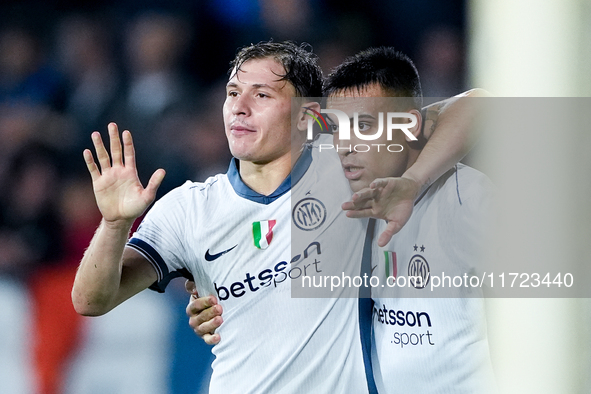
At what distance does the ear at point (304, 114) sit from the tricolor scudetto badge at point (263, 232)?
33 cm

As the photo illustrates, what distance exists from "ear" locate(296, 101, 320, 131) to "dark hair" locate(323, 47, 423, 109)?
88mm

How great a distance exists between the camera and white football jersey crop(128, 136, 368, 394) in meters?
1.63

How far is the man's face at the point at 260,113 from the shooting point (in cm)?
173

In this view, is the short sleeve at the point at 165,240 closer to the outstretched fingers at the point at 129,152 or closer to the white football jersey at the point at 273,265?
the white football jersey at the point at 273,265

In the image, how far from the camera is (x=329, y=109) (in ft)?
5.85

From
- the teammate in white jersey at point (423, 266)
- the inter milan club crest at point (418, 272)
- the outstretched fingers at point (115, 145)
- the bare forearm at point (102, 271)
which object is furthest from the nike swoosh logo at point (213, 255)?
the inter milan club crest at point (418, 272)

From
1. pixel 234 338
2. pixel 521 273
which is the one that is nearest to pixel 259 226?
pixel 234 338

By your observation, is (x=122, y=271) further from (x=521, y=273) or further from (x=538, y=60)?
(x=538, y=60)

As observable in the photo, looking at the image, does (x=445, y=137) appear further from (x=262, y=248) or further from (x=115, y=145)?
(x=115, y=145)

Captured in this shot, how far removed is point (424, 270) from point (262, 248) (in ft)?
1.59

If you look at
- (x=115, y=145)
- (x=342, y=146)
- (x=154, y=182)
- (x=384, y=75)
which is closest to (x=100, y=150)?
(x=115, y=145)

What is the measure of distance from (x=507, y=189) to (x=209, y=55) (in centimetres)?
218

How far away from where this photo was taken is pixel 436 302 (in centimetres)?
158

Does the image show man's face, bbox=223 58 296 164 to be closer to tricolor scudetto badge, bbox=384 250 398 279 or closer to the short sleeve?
the short sleeve
